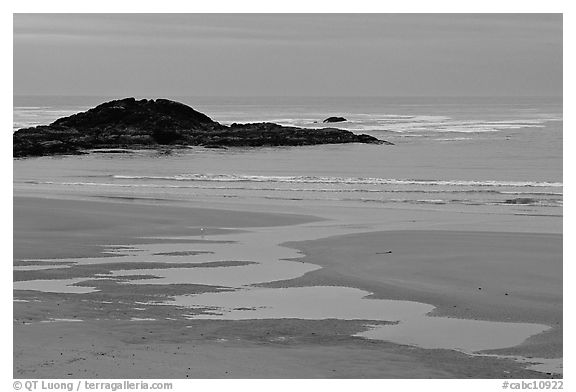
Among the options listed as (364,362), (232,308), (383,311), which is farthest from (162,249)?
(364,362)

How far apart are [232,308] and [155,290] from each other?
3.80ft

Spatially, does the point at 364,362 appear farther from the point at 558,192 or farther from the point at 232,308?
the point at 558,192

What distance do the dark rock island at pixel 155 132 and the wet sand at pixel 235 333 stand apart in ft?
64.3

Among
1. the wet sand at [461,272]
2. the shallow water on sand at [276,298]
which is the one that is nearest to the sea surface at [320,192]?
the shallow water on sand at [276,298]

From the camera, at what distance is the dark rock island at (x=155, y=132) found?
30.6 m

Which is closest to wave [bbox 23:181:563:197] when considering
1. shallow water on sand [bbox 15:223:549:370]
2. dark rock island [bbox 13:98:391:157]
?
shallow water on sand [bbox 15:223:549:370]

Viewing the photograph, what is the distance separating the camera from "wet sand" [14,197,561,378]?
21.6 ft

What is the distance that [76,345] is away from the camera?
7004mm

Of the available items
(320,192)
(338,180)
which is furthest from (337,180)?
(320,192)

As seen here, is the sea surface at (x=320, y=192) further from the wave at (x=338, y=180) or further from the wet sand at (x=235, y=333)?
the wet sand at (x=235, y=333)

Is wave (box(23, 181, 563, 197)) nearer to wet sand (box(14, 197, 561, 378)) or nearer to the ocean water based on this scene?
the ocean water

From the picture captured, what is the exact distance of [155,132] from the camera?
32.1m

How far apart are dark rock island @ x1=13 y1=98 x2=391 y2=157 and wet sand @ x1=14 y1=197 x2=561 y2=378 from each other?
1961 centimetres
